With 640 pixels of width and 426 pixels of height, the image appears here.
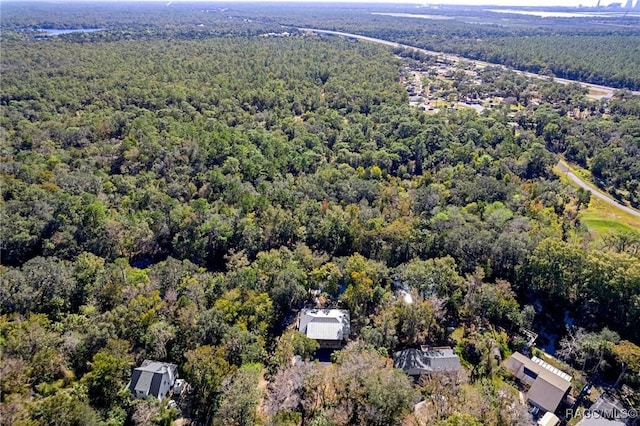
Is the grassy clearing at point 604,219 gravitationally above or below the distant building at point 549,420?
below

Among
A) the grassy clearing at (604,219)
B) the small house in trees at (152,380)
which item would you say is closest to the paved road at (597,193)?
the grassy clearing at (604,219)

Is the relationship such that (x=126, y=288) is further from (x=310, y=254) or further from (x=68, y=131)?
(x=68, y=131)

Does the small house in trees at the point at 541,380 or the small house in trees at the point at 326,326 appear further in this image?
the small house in trees at the point at 326,326

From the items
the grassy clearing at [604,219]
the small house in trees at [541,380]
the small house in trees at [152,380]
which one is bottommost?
the grassy clearing at [604,219]

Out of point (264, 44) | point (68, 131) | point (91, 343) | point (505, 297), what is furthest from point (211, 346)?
point (264, 44)

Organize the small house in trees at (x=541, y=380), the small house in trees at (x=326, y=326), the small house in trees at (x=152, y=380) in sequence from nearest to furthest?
1. the small house in trees at (x=152, y=380)
2. the small house in trees at (x=541, y=380)
3. the small house in trees at (x=326, y=326)

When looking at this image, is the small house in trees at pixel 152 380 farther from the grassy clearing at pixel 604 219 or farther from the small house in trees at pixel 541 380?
the grassy clearing at pixel 604 219

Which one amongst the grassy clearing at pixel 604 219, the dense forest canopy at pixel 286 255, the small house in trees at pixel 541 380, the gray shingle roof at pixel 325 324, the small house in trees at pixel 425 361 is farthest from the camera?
the grassy clearing at pixel 604 219

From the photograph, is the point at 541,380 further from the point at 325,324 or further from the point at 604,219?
the point at 604,219
